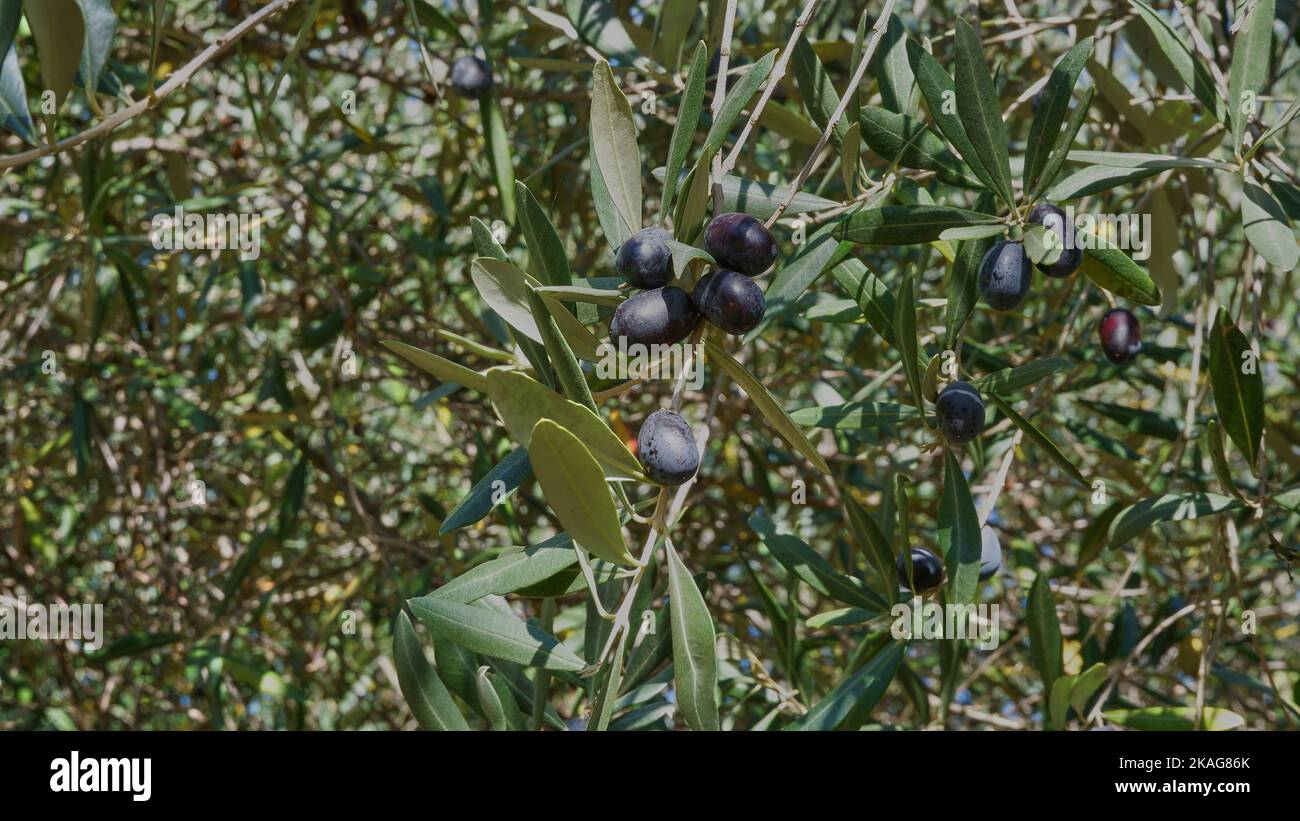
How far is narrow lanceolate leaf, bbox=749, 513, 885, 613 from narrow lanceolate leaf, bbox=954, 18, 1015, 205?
20.6 inches

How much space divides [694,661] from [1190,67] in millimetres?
894

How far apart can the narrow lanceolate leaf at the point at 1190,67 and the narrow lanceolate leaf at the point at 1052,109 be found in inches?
9.0

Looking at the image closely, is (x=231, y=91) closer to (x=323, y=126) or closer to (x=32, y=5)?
(x=323, y=126)

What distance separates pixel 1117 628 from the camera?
1.97 metres

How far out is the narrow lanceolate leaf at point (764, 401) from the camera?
981 millimetres

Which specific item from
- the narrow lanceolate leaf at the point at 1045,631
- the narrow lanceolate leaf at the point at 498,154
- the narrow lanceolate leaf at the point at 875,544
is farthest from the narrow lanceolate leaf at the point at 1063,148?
the narrow lanceolate leaf at the point at 498,154

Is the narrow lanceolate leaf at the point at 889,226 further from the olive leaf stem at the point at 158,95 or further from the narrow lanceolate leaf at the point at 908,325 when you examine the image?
the olive leaf stem at the point at 158,95

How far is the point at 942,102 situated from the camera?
1.16 m

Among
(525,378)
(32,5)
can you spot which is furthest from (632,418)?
(525,378)

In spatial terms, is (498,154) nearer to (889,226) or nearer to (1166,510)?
(889,226)

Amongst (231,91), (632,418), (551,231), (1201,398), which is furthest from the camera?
(231,91)

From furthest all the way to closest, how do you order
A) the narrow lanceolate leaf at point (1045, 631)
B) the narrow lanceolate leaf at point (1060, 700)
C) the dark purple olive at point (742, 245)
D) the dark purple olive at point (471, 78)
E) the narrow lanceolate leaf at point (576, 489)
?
1. the dark purple olive at point (471, 78)
2. the narrow lanceolate leaf at point (1045, 631)
3. the narrow lanceolate leaf at point (1060, 700)
4. the dark purple olive at point (742, 245)
5. the narrow lanceolate leaf at point (576, 489)

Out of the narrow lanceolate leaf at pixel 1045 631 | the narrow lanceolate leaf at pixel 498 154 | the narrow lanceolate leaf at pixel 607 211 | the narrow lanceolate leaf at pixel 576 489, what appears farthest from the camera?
the narrow lanceolate leaf at pixel 498 154
